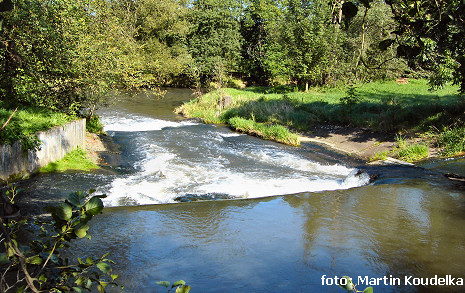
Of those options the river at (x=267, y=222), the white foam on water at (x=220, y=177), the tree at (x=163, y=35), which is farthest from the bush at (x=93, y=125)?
the tree at (x=163, y=35)

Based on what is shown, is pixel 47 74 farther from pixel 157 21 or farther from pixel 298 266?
pixel 157 21

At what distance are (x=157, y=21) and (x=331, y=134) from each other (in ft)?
105

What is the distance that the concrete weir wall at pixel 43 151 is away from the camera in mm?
8359

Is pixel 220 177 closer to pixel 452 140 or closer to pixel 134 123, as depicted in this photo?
pixel 452 140

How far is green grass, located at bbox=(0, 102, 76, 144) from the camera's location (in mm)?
8667

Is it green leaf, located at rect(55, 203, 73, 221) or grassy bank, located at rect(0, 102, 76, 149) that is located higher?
green leaf, located at rect(55, 203, 73, 221)

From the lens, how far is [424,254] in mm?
5391

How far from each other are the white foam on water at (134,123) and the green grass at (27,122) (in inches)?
274

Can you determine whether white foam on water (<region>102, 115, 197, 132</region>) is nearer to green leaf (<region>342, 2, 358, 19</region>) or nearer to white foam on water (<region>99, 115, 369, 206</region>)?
white foam on water (<region>99, 115, 369, 206</region>)

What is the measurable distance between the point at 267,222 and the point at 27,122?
278 inches

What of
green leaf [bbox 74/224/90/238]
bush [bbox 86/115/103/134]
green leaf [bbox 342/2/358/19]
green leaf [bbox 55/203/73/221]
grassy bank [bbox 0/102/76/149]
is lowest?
bush [bbox 86/115/103/134]

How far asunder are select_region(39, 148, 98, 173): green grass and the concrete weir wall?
13 centimetres

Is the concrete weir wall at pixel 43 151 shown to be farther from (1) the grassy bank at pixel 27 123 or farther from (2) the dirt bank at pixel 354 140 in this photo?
(2) the dirt bank at pixel 354 140

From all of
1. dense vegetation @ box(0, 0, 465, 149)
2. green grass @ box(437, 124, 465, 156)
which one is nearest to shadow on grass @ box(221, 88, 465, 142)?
dense vegetation @ box(0, 0, 465, 149)
